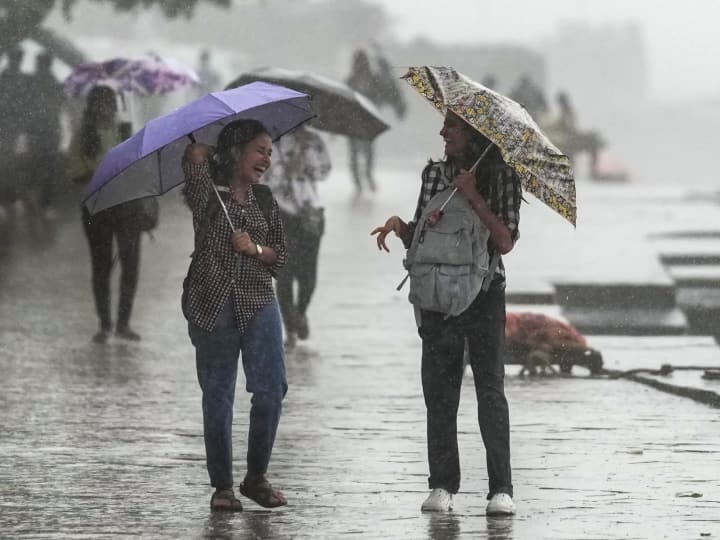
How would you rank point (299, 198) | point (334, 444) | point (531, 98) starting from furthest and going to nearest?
point (531, 98)
point (299, 198)
point (334, 444)

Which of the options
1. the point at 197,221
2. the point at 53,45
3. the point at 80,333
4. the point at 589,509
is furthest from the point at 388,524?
the point at 53,45

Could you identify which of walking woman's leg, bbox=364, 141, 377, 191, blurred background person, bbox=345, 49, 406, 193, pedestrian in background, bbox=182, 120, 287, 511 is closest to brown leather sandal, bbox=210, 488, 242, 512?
pedestrian in background, bbox=182, 120, 287, 511

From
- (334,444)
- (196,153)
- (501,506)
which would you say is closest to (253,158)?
(196,153)

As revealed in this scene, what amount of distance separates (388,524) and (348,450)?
167 cm

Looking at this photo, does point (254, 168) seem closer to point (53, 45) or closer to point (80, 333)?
point (80, 333)

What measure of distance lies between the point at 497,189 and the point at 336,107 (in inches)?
195

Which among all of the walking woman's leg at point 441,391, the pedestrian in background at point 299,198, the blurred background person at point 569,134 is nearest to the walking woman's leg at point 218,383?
the walking woman's leg at point 441,391

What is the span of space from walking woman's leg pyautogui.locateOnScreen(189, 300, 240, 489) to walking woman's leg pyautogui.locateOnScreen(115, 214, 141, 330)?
573cm

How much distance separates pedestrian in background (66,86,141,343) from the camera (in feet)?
40.2

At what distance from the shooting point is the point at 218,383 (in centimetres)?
672

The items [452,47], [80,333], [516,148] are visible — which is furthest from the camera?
[452,47]

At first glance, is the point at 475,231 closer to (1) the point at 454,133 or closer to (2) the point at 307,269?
(1) the point at 454,133

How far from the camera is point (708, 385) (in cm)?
995

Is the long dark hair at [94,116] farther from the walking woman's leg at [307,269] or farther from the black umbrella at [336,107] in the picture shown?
the walking woman's leg at [307,269]
